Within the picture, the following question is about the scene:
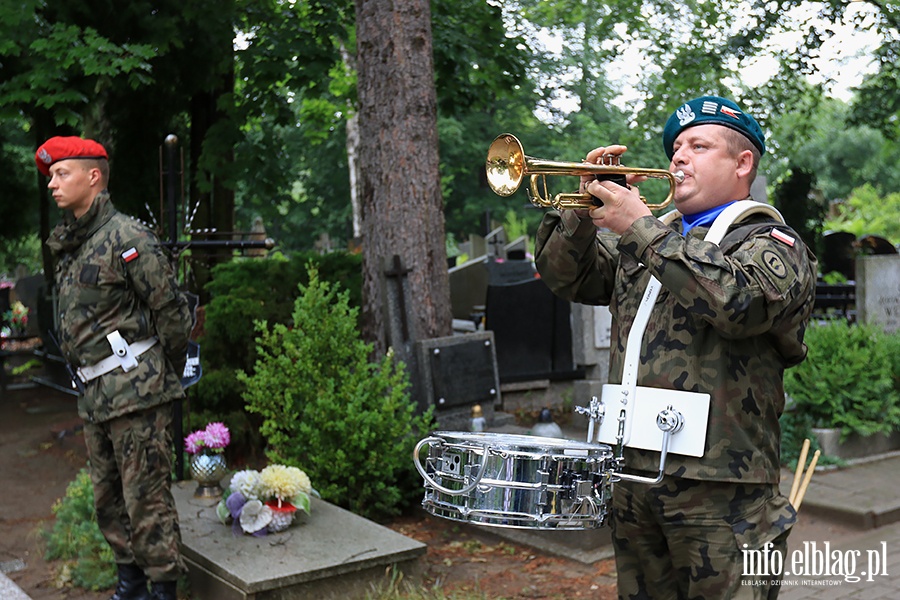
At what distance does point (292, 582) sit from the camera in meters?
4.46

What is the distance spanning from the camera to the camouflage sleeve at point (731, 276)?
232cm

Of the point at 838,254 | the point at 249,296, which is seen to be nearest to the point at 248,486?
the point at 249,296

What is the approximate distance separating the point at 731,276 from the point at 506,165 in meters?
0.79

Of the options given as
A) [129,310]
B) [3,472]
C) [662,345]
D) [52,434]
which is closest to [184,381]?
[129,310]

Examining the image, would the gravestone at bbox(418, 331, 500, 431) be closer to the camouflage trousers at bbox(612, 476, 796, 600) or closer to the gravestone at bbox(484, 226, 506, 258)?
the camouflage trousers at bbox(612, 476, 796, 600)

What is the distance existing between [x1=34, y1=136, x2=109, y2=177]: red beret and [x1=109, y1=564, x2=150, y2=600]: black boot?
79.5 inches

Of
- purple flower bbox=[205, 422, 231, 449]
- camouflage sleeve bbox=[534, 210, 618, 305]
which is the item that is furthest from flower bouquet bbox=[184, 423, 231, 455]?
camouflage sleeve bbox=[534, 210, 618, 305]

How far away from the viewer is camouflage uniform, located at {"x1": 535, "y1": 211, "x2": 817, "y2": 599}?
236 cm

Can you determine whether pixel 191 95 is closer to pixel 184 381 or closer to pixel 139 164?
pixel 139 164

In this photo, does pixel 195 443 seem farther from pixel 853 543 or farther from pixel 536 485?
pixel 853 543

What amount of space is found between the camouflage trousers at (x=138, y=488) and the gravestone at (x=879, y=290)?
7.67 m

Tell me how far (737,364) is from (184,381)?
4.34 m

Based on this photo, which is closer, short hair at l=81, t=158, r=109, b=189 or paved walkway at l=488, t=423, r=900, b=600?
short hair at l=81, t=158, r=109, b=189

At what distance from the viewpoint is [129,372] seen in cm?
449
